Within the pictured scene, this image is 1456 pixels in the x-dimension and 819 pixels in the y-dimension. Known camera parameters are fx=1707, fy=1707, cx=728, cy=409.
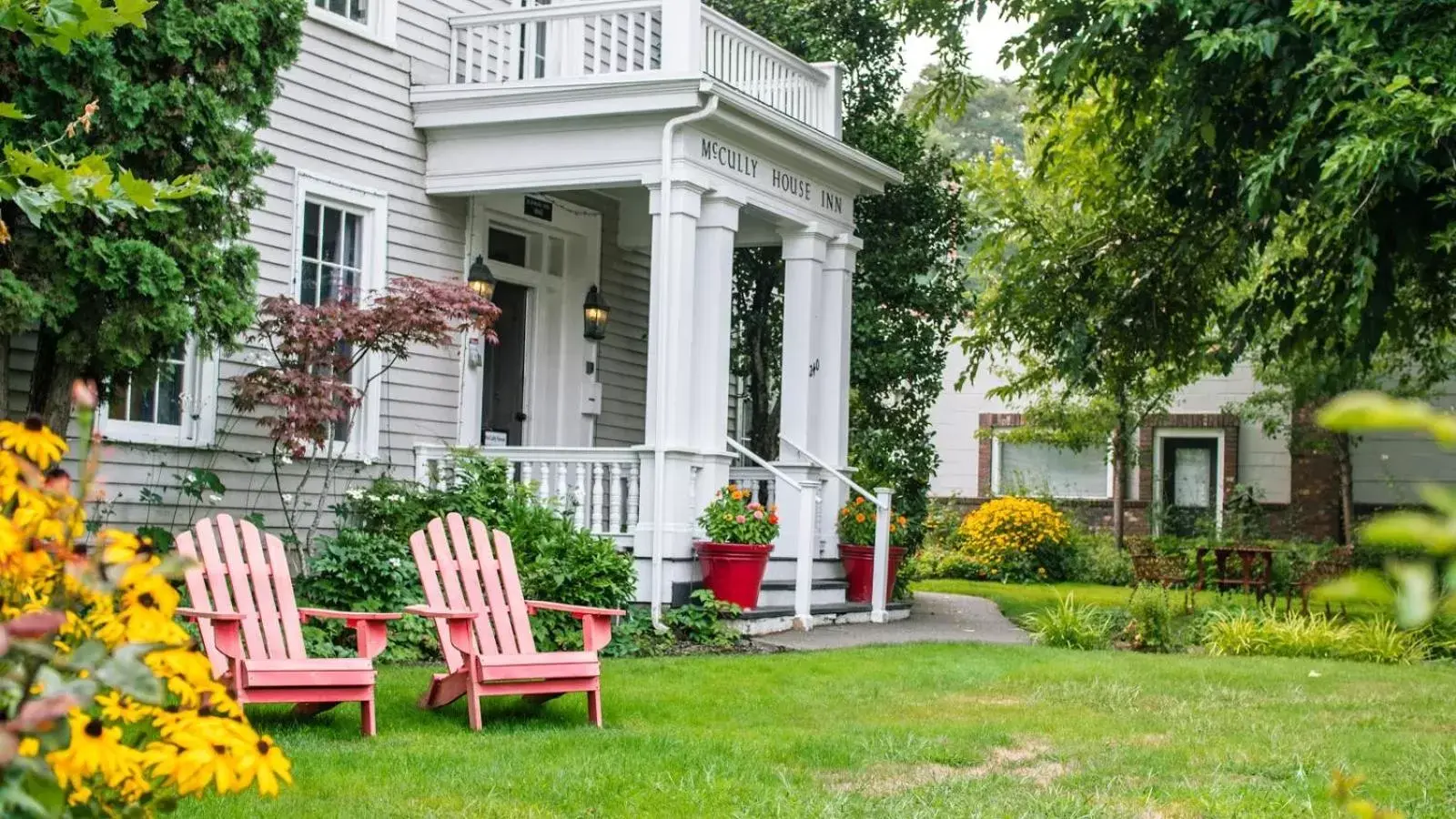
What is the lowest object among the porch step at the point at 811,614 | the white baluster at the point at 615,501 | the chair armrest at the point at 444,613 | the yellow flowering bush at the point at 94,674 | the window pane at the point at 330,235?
the porch step at the point at 811,614

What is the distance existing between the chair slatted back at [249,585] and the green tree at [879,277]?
967cm

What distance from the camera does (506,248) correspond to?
14.7 m

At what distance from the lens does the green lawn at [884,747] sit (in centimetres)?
618

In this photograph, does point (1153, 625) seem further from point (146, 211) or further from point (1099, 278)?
point (146, 211)

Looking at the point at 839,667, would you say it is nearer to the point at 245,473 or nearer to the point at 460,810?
the point at 245,473

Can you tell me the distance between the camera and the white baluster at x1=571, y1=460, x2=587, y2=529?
42.9 ft

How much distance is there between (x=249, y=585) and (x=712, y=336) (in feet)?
19.3

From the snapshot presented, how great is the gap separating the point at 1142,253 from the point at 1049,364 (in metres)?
1.47

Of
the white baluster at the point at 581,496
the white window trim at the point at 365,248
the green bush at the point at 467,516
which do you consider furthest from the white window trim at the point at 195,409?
the white baluster at the point at 581,496

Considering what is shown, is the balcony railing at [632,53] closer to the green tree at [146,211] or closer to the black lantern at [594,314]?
the black lantern at [594,314]

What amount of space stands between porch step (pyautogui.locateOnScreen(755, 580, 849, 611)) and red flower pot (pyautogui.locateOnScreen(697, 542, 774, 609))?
2.69 ft

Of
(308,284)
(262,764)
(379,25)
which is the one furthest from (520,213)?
(262,764)

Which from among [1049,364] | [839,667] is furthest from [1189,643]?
[839,667]

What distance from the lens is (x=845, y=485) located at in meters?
15.3
